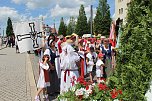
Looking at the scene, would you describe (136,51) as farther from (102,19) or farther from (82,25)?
(82,25)

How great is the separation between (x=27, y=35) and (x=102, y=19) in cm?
8174

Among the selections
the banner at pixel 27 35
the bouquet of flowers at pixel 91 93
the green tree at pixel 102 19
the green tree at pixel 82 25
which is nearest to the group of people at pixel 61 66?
the banner at pixel 27 35

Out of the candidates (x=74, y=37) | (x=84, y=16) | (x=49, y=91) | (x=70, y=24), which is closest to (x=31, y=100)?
(x=49, y=91)

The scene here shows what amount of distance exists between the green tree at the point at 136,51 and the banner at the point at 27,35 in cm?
651

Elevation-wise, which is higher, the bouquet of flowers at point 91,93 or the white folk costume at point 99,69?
the bouquet of flowers at point 91,93

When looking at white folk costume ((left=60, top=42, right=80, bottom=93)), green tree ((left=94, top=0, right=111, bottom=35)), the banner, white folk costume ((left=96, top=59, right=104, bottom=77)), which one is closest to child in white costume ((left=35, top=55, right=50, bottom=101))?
white folk costume ((left=60, top=42, right=80, bottom=93))

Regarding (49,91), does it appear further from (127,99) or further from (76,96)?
(127,99)

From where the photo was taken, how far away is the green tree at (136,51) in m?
3.95

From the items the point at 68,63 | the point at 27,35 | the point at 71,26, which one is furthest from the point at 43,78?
the point at 71,26

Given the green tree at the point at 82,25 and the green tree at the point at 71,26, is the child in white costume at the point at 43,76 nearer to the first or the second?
the green tree at the point at 82,25

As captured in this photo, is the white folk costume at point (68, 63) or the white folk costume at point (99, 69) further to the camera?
the white folk costume at point (99, 69)

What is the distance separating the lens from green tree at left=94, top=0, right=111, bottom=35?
90250 millimetres

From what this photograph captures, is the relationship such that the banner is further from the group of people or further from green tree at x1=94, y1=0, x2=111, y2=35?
green tree at x1=94, y1=0, x2=111, y2=35

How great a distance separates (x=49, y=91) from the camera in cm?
1054
